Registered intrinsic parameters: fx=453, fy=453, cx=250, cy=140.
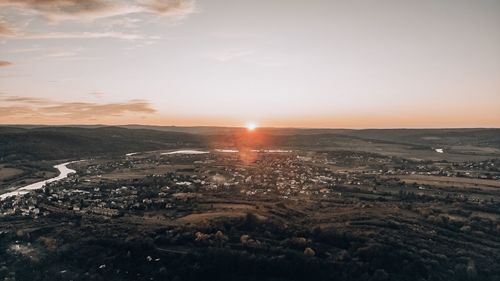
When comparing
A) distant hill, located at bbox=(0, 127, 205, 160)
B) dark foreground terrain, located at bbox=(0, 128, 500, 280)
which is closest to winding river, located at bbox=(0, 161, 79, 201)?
dark foreground terrain, located at bbox=(0, 128, 500, 280)

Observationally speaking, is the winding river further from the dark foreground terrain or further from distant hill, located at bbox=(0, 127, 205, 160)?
distant hill, located at bbox=(0, 127, 205, 160)

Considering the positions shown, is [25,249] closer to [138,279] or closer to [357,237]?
[138,279]

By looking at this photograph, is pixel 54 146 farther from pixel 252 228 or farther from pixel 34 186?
pixel 252 228

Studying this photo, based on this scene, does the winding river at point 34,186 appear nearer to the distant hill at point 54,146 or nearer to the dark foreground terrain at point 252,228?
the dark foreground terrain at point 252,228

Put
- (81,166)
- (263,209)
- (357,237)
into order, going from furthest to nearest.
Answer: (81,166), (263,209), (357,237)

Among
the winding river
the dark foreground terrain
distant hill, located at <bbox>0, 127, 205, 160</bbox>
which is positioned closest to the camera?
the dark foreground terrain

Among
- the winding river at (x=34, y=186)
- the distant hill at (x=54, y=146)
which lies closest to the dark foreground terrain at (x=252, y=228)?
the winding river at (x=34, y=186)

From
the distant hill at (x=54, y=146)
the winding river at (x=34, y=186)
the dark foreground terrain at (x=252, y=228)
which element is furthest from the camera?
the distant hill at (x=54, y=146)

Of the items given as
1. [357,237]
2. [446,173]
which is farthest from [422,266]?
[446,173]

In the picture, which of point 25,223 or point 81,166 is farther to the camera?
point 81,166

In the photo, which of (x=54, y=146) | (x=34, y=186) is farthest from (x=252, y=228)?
(x=54, y=146)

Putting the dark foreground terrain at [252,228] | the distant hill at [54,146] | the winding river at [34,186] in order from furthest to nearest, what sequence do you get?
the distant hill at [54,146], the winding river at [34,186], the dark foreground terrain at [252,228]
